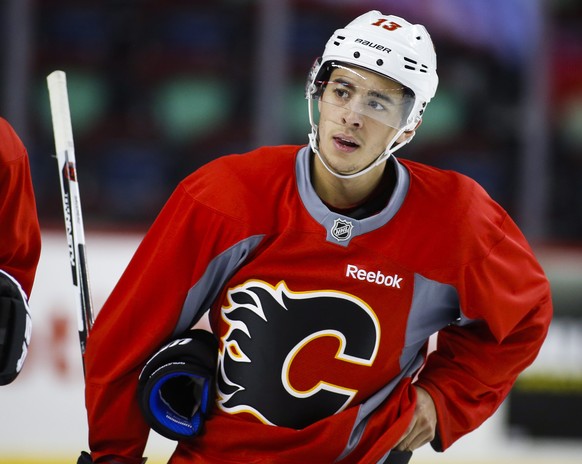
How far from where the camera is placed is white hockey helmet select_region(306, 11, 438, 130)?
1.98 metres

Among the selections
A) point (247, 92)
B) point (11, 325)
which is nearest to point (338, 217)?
point (11, 325)

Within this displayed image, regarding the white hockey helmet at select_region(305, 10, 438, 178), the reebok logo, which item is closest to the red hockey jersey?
the reebok logo

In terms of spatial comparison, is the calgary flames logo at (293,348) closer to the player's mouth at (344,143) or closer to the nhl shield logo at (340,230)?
Result: the nhl shield logo at (340,230)

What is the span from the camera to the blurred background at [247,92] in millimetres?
4516

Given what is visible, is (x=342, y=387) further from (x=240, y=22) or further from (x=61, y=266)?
(x=240, y=22)

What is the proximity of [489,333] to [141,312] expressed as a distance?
644 millimetres

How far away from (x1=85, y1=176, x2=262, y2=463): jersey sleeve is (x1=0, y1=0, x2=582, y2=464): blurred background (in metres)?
2.27

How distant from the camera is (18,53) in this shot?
14.6 ft

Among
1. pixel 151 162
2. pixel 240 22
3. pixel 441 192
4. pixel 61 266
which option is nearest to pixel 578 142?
pixel 240 22

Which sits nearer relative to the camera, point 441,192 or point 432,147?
point 441,192

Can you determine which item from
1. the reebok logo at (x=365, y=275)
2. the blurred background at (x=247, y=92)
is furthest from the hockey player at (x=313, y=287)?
the blurred background at (x=247, y=92)

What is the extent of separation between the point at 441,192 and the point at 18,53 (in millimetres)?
2815

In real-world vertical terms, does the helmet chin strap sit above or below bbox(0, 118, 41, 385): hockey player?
above

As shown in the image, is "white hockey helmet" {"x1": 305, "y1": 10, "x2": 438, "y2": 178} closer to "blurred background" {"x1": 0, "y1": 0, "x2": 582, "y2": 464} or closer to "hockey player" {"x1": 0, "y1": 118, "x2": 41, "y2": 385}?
"hockey player" {"x1": 0, "y1": 118, "x2": 41, "y2": 385}
